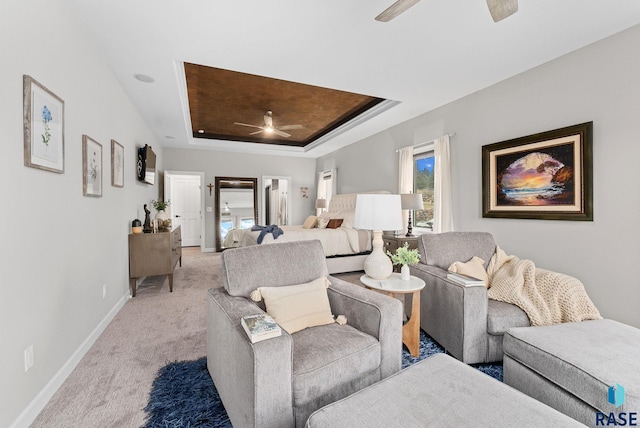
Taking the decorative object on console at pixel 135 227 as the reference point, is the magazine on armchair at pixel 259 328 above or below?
below

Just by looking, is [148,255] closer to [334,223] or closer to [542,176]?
[334,223]

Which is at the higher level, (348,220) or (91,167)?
(91,167)

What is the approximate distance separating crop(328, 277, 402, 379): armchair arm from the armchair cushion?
0.06 meters

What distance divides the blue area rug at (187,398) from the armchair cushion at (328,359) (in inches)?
23.2

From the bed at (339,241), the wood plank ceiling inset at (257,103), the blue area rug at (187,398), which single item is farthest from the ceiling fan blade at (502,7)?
the bed at (339,241)

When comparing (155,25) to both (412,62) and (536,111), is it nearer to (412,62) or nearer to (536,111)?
(412,62)

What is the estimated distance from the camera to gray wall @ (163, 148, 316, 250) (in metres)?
7.04

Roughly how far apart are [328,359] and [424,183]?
3.95m

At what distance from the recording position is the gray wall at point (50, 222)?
1443mm

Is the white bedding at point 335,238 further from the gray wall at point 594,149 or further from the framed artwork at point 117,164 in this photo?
the framed artwork at point 117,164

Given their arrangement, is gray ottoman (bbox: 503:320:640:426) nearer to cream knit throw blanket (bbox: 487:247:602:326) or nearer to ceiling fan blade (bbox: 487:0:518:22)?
cream knit throw blanket (bbox: 487:247:602:326)

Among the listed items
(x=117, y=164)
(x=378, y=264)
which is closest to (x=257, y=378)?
(x=378, y=264)

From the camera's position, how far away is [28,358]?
158 centimetres

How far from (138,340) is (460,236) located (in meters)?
3.08
